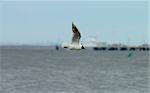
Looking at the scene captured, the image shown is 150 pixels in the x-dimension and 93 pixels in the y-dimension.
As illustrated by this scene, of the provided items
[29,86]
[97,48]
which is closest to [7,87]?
[29,86]

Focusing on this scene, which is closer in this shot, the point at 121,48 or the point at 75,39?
the point at 75,39

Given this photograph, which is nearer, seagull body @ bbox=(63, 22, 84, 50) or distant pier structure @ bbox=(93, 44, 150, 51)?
seagull body @ bbox=(63, 22, 84, 50)

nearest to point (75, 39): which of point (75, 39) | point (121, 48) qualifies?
point (75, 39)

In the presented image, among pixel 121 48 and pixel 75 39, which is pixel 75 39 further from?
pixel 121 48

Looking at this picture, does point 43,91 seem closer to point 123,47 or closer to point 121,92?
point 121,92

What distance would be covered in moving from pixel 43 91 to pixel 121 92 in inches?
197

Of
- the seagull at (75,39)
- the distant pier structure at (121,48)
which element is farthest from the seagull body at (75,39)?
the distant pier structure at (121,48)

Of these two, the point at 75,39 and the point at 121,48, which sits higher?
the point at 75,39

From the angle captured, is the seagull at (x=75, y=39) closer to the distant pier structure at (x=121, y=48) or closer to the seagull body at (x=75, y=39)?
the seagull body at (x=75, y=39)

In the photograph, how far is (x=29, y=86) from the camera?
121 ft

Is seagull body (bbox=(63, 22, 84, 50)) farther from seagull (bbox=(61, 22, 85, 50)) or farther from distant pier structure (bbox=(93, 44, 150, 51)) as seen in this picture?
distant pier structure (bbox=(93, 44, 150, 51))

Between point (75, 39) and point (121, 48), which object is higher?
point (75, 39)

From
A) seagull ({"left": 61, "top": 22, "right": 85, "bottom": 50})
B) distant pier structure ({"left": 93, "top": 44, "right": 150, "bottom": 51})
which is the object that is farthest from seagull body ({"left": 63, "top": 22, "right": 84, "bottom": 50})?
distant pier structure ({"left": 93, "top": 44, "right": 150, "bottom": 51})

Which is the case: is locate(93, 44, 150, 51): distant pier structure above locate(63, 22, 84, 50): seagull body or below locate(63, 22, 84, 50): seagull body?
below
